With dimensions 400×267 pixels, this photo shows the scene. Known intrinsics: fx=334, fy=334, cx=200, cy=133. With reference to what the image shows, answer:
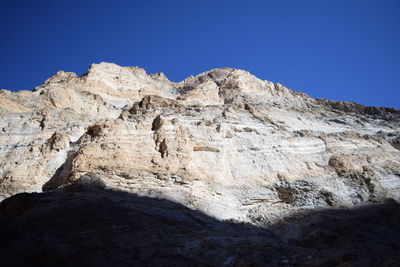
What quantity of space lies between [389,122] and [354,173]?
12.1 meters

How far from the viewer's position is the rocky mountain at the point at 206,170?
10.1 meters

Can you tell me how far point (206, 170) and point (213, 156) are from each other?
3.90 feet

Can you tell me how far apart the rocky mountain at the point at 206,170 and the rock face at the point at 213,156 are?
0.21 ft

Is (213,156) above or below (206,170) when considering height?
above

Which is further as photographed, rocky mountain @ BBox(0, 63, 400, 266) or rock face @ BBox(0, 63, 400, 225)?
rock face @ BBox(0, 63, 400, 225)

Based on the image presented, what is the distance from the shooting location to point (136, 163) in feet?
48.6

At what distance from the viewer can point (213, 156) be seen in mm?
16516

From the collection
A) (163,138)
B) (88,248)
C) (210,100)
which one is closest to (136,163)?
(163,138)

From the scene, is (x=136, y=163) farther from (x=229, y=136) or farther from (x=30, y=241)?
(x=30, y=241)

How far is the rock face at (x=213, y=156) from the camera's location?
14.0m

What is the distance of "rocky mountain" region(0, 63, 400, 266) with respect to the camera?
397 inches

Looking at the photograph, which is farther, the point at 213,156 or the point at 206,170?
the point at 213,156

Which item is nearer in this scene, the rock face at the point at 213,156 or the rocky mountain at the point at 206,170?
the rocky mountain at the point at 206,170

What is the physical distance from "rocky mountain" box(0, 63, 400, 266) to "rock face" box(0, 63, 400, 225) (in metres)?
0.06
